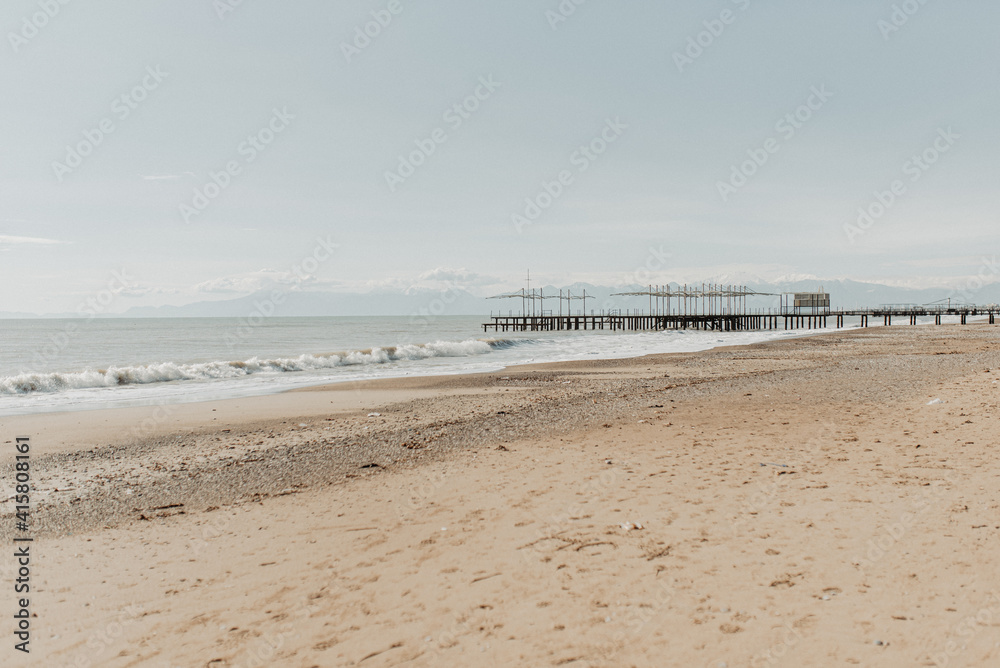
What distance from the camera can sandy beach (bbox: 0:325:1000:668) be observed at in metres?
3.58

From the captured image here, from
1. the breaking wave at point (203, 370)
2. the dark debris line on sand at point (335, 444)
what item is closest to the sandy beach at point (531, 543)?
the dark debris line on sand at point (335, 444)

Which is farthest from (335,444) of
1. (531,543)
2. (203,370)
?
(203,370)

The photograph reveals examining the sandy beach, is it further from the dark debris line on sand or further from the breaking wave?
the breaking wave

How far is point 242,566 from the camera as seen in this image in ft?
16.0

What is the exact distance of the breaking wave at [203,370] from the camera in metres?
18.9

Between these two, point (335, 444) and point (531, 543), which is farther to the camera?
point (335, 444)

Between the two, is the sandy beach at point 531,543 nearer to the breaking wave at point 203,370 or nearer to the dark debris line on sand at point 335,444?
the dark debris line on sand at point 335,444

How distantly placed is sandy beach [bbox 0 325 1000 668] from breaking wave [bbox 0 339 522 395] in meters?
10.9

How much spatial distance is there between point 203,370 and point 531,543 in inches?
862

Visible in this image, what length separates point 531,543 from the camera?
197 inches

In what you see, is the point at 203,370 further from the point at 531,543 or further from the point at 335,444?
the point at 531,543

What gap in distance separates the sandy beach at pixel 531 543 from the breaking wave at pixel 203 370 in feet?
35.6

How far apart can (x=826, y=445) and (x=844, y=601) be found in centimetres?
472

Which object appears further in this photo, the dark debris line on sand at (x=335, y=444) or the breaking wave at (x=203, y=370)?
the breaking wave at (x=203, y=370)
